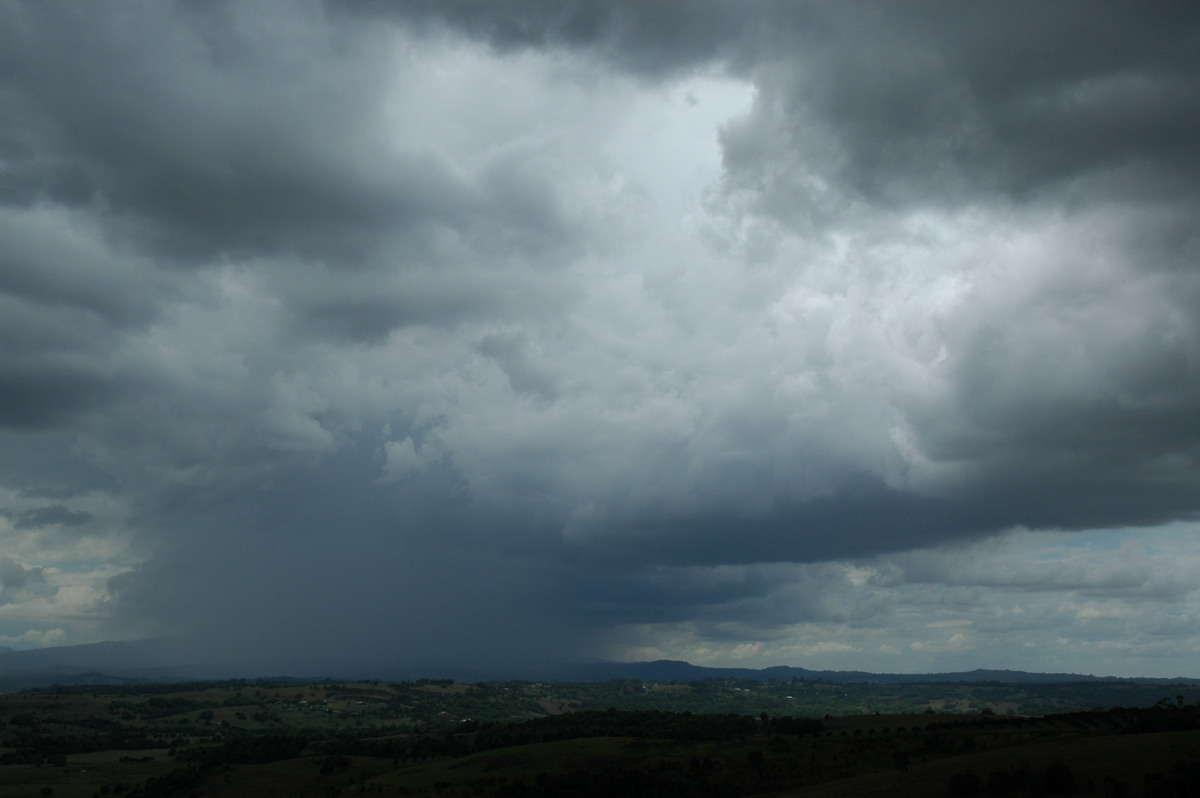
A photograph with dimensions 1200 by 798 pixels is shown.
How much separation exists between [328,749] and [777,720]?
4113 inches

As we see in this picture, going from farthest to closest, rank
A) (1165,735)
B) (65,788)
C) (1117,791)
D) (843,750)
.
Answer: (65,788) < (843,750) < (1165,735) < (1117,791)

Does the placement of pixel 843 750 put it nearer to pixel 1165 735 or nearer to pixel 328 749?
pixel 1165 735

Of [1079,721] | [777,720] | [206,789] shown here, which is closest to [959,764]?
[1079,721]

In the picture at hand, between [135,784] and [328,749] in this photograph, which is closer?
[135,784]

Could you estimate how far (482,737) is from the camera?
594ft

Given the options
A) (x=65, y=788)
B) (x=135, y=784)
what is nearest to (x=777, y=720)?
(x=135, y=784)

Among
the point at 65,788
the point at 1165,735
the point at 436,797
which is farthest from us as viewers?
the point at 65,788

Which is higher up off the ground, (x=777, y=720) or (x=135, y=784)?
(x=777, y=720)

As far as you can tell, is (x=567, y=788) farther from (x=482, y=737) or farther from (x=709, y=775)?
(x=482, y=737)

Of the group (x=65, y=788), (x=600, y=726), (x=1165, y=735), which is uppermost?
(x=1165, y=735)

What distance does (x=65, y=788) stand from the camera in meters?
171

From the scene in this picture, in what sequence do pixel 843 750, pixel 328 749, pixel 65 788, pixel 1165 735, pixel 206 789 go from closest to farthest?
pixel 1165 735
pixel 843 750
pixel 206 789
pixel 65 788
pixel 328 749

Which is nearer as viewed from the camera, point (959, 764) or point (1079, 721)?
point (959, 764)

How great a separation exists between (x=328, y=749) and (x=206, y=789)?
129 feet
